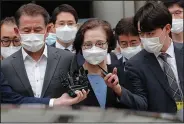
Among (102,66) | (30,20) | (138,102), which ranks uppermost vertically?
(30,20)

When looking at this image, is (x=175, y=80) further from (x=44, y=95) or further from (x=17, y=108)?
(x=17, y=108)

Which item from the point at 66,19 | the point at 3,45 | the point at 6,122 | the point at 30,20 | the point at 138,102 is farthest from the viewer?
the point at 66,19

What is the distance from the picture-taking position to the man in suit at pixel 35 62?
12.3 ft

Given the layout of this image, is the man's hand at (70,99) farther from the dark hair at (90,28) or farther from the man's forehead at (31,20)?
the man's forehead at (31,20)

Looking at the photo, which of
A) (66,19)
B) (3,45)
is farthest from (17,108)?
(66,19)

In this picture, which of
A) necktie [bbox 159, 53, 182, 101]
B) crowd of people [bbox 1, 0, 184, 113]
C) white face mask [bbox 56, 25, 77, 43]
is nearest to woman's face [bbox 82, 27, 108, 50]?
crowd of people [bbox 1, 0, 184, 113]

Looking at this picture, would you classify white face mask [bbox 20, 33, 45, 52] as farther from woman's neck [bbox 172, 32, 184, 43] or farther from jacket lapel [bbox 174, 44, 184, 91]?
woman's neck [bbox 172, 32, 184, 43]

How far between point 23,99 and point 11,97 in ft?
0.38

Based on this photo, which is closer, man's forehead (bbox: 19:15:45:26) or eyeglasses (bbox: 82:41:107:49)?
eyeglasses (bbox: 82:41:107:49)

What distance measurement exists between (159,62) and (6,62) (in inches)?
49.8

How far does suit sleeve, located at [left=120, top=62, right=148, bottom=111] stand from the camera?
11.8 feet

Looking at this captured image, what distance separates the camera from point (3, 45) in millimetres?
4895

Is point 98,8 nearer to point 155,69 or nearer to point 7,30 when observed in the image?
point 7,30

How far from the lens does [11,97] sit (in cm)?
369
